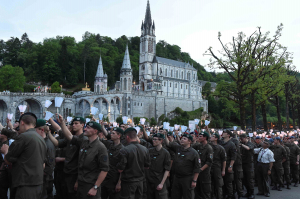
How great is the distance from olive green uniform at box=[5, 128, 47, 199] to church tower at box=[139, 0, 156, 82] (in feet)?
254

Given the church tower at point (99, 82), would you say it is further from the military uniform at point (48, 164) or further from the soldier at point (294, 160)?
the military uniform at point (48, 164)

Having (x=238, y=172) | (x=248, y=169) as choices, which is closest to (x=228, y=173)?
(x=238, y=172)

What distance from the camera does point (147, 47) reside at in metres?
85.1

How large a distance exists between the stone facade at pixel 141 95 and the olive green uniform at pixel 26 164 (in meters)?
52.5

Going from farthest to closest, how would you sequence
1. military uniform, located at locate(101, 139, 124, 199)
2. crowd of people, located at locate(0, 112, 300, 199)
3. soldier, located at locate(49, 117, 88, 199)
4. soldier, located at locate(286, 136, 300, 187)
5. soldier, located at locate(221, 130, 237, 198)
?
soldier, located at locate(286, 136, 300, 187) → soldier, located at locate(221, 130, 237, 198) → military uniform, located at locate(101, 139, 124, 199) → soldier, located at locate(49, 117, 88, 199) → crowd of people, located at locate(0, 112, 300, 199)

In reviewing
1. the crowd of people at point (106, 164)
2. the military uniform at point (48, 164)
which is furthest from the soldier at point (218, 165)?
the military uniform at point (48, 164)

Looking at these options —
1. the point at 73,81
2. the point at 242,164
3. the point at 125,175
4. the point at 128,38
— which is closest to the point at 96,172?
the point at 125,175

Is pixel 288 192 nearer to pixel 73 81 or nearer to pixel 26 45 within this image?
pixel 73 81

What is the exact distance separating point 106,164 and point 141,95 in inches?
2441

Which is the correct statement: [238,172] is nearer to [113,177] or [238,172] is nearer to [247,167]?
[247,167]

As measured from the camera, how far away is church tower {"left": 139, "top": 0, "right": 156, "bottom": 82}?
273 ft

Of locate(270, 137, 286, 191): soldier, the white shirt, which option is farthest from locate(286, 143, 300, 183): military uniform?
the white shirt

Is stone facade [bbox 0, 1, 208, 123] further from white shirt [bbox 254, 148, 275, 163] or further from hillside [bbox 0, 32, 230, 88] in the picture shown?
white shirt [bbox 254, 148, 275, 163]

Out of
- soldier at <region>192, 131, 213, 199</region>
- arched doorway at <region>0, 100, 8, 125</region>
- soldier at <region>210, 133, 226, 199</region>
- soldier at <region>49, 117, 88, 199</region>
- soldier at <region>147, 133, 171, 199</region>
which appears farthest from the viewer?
arched doorway at <region>0, 100, 8, 125</region>
